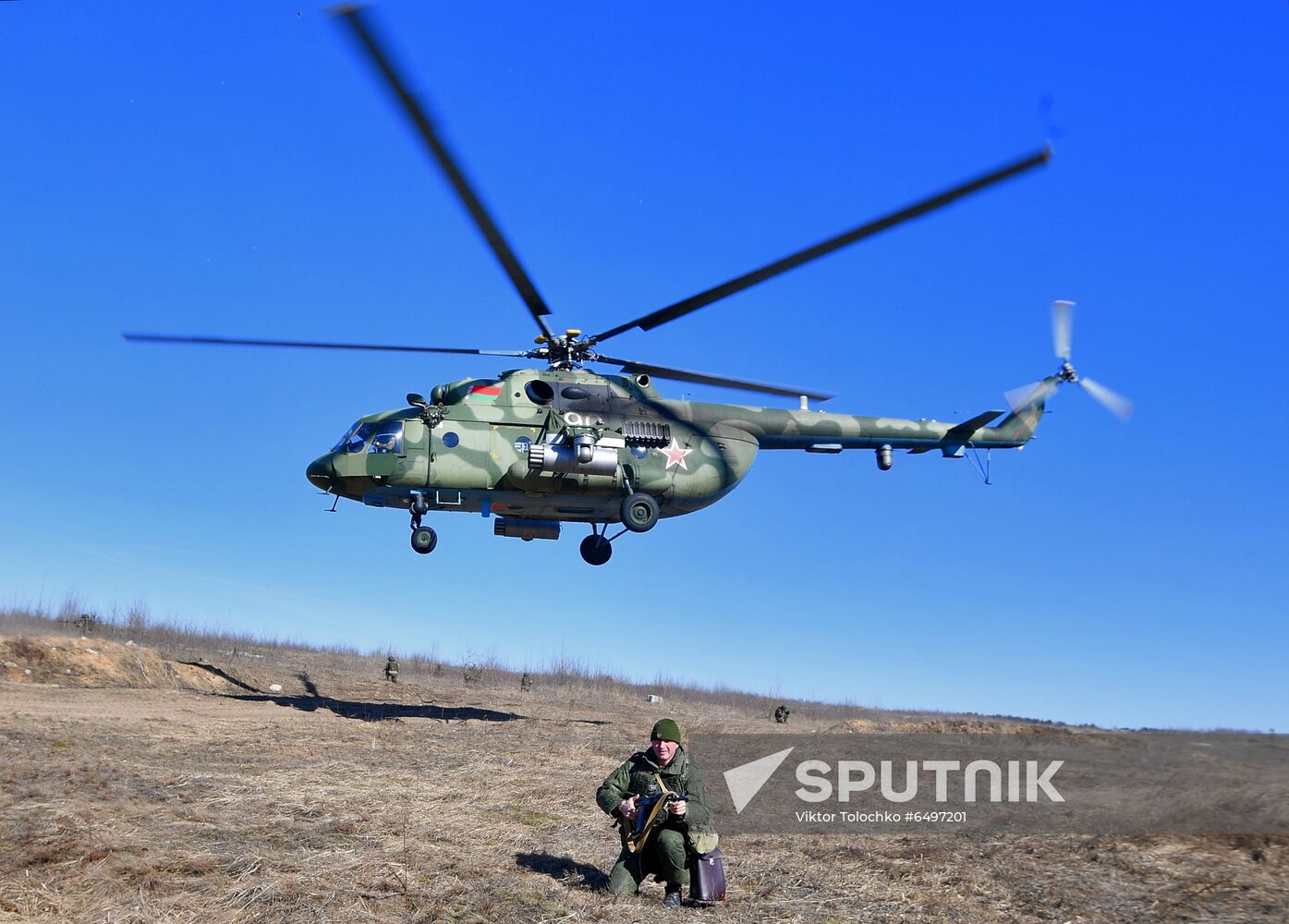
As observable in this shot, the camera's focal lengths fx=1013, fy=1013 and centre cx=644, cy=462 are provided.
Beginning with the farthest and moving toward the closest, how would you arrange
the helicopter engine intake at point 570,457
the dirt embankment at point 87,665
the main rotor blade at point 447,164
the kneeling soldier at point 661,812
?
the dirt embankment at point 87,665 → the helicopter engine intake at point 570,457 → the main rotor blade at point 447,164 → the kneeling soldier at point 661,812

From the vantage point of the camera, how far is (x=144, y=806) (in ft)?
28.2

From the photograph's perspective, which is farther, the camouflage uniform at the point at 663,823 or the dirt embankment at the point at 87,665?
the dirt embankment at the point at 87,665

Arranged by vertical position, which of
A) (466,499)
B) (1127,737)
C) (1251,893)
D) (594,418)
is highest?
(594,418)

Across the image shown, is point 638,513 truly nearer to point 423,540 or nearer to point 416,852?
point 423,540

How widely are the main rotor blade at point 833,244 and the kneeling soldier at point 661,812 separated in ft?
21.5

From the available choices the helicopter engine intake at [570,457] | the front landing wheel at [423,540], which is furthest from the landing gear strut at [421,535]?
the helicopter engine intake at [570,457]

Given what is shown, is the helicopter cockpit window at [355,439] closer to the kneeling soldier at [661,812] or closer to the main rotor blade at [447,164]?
the main rotor blade at [447,164]

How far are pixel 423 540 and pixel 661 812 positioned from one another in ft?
34.1

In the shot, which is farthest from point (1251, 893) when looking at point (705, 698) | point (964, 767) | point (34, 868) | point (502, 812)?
point (705, 698)

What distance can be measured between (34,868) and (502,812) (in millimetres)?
4071

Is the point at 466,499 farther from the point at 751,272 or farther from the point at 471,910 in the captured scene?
the point at 471,910

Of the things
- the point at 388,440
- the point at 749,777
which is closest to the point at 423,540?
the point at 388,440

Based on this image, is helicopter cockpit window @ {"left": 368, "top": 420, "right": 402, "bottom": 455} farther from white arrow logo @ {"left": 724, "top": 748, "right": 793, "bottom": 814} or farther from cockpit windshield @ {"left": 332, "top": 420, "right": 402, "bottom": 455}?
white arrow logo @ {"left": 724, "top": 748, "right": 793, "bottom": 814}

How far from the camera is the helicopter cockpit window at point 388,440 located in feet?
54.2
